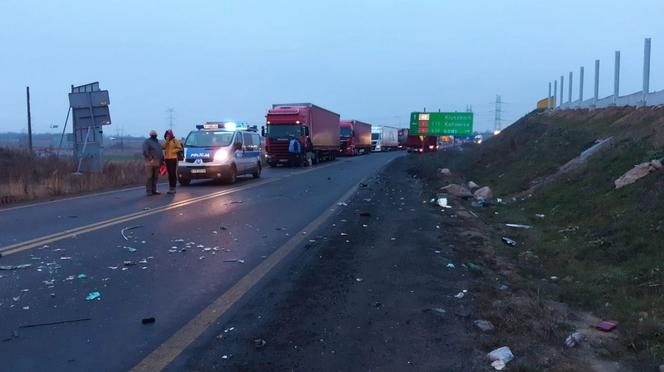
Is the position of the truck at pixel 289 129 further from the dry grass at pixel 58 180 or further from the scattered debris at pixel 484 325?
the scattered debris at pixel 484 325

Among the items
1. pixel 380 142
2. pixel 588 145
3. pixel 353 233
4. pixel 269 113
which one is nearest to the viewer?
pixel 353 233

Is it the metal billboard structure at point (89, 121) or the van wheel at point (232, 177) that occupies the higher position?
the metal billboard structure at point (89, 121)

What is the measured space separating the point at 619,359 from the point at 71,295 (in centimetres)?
543

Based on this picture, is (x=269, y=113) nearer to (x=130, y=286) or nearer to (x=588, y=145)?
(x=588, y=145)

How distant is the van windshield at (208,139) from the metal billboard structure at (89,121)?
299cm

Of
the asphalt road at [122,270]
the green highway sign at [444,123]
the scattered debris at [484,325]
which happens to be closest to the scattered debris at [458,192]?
the asphalt road at [122,270]

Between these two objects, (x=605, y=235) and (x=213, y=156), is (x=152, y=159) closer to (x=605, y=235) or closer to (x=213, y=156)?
(x=213, y=156)

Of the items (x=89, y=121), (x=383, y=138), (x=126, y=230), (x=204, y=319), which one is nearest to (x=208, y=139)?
(x=89, y=121)

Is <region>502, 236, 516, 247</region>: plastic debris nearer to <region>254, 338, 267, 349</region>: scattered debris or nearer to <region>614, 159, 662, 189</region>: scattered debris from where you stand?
<region>614, 159, 662, 189</region>: scattered debris

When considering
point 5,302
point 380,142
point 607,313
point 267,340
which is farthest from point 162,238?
point 380,142

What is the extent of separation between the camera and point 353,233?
10.7 metres

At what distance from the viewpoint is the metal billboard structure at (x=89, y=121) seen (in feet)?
70.7

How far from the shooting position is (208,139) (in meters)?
22.1

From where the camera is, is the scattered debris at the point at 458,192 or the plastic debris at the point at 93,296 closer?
the plastic debris at the point at 93,296
